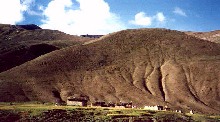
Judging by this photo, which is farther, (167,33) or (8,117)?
(167,33)

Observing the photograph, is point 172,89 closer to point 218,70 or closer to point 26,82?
point 218,70

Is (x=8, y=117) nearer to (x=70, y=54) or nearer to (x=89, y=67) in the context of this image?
(x=89, y=67)

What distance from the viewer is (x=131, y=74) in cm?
15225

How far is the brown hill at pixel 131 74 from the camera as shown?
429ft

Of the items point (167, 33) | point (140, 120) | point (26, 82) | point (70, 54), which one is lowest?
point (140, 120)

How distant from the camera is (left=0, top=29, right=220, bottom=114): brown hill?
130750 millimetres

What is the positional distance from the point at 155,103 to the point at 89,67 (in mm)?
37376

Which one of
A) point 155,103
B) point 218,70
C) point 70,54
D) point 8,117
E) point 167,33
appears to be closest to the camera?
point 8,117

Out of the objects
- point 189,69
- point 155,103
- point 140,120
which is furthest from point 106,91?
point 140,120

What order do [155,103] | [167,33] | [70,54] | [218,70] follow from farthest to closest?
[167,33] < [70,54] < [218,70] < [155,103]

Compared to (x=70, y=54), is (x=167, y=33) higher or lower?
higher

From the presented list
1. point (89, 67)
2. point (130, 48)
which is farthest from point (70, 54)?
point (130, 48)

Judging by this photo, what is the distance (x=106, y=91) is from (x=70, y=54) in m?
35.3

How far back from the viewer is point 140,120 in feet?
258
